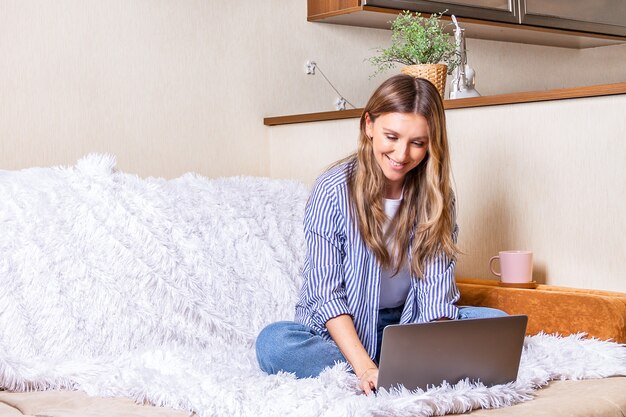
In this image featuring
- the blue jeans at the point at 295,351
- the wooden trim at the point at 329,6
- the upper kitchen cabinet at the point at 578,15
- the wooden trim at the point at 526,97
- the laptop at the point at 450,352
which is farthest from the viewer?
the upper kitchen cabinet at the point at 578,15

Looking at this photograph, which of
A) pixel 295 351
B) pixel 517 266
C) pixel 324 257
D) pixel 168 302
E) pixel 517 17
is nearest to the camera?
pixel 295 351

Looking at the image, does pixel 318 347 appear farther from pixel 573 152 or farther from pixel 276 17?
pixel 276 17

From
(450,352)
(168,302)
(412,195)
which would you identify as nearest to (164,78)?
(168,302)

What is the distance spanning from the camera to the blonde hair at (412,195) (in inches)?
73.5

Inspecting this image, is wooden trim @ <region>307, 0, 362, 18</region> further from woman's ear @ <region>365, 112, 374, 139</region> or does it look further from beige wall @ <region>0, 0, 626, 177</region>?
woman's ear @ <region>365, 112, 374, 139</region>

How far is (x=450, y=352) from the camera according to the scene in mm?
1549

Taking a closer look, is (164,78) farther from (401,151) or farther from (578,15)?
(578,15)

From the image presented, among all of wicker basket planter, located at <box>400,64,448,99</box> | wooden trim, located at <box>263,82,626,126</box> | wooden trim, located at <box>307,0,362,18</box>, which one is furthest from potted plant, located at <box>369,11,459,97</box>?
wooden trim, located at <box>307,0,362,18</box>

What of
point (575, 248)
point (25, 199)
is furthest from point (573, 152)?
point (25, 199)

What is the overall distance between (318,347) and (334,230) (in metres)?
0.26

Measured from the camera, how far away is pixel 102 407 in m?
1.55

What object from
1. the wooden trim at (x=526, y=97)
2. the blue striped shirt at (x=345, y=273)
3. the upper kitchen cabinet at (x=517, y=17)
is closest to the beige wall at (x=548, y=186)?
the wooden trim at (x=526, y=97)

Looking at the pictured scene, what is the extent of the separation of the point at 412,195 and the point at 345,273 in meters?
0.24

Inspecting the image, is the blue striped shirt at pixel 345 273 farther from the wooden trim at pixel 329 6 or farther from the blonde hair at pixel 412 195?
the wooden trim at pixel 329 6
